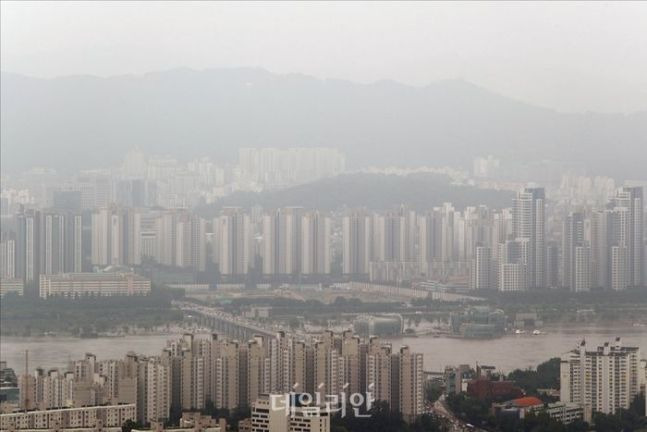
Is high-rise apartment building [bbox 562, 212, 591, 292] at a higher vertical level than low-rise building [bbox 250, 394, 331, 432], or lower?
higher

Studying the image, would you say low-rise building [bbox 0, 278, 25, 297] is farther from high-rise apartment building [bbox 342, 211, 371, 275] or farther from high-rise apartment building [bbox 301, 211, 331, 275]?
high-rise apartment building [bbox 342, 211, 371, 275]

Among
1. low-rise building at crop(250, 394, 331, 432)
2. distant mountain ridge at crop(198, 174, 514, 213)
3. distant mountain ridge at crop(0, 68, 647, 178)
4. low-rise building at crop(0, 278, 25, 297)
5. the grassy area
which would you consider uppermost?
distant mountain ridge at crop(0, 68, 647, 178)

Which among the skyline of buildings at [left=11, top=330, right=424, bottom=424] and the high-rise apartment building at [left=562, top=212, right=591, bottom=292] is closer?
the skyline of buildings at [left=11, top=330, right=424, bottom=424]

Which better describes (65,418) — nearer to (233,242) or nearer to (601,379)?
(601,379)

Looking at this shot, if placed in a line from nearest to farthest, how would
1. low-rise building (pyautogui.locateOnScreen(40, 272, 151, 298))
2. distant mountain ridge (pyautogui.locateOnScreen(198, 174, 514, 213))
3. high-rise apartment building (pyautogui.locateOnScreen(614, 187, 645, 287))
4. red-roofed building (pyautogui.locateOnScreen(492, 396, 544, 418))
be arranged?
red-roofed building (pyautogui.locateOnScreen(492, 396, 544, 418)) → high-rise apartment building (pyautogui.locateOnScreen(614, 187, 645, 287)) → distant mountain ridge (pyautogui.locateOnScreen(198, 174, 514, 213)) → low-rise building (pyautogui.locateOnScreen(40, 272, 151, 298))

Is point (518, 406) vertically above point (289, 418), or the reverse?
point (289, 418)

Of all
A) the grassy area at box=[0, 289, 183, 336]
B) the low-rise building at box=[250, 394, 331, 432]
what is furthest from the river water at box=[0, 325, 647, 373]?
the low-rise building at box=[250, 394, 331, 432]

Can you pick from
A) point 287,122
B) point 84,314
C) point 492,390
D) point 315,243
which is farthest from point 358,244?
point 492,390
